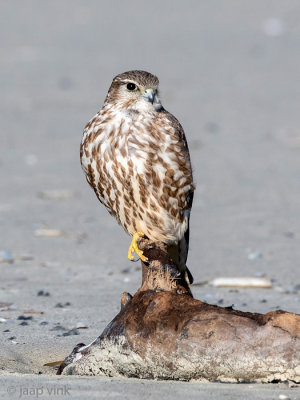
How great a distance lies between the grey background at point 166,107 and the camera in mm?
6734

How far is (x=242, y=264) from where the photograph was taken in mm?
7742

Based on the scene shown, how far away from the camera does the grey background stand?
265 inches

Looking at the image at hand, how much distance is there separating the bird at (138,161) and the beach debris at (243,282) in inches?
45.8

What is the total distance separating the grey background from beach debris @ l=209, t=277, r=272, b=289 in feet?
0.30

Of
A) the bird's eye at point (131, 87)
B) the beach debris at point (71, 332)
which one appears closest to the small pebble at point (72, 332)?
the beach debris at point (71, 332)

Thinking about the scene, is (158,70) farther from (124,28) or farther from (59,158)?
(59,158)

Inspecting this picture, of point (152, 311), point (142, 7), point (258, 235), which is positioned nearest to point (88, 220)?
point (258, 235)

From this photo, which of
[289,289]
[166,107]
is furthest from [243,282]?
[166,107]

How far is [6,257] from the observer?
7785 mm

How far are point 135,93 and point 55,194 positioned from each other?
13.8 ft

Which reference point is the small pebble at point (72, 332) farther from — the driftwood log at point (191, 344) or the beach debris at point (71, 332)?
the driftwood log at point (191, 344)

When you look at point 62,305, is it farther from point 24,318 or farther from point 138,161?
point 138,161

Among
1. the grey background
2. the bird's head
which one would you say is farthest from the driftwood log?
the bird's head

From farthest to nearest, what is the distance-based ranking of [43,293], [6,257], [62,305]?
[6,257], [43,293], [62,305]
